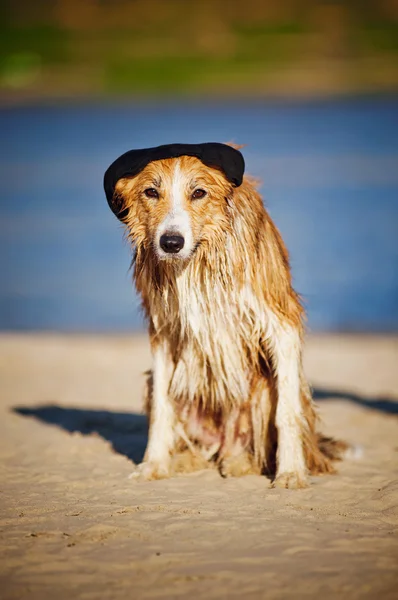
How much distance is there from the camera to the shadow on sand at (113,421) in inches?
254

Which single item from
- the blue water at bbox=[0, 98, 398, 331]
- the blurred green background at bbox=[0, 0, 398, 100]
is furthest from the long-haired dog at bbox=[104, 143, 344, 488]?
the blurred green background at bbox=[0, 0, 398, 100]

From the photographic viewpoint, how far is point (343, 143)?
31812 mm

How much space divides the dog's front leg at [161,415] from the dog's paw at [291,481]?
734 mm

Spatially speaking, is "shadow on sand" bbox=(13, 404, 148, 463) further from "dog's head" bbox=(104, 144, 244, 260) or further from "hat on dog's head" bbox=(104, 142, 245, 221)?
"hat on dog's head" bbox=(104, 142, 245, 221)

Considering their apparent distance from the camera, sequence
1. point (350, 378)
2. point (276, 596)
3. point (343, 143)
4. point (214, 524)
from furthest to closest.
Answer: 1. point (343, 143)
2. point (350, 378)
3. point (214, 524)
4. point (276, 596)

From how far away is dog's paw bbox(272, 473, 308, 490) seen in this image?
16.7ft

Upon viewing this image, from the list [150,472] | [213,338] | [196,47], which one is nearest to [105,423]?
[150,472]

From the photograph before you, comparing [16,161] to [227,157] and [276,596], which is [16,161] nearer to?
[227,157]

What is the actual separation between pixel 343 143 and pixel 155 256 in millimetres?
27847

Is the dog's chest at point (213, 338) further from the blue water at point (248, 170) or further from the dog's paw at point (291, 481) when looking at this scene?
the blue water at point (248, 170)

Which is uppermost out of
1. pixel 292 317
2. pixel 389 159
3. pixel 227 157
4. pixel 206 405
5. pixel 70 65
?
pixel 70 65

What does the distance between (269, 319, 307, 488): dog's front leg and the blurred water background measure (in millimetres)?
4839

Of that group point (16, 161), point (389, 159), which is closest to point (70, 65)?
point (16, 161)

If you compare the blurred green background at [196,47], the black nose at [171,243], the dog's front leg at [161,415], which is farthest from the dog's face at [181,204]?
the blurred green background at [196,47]
